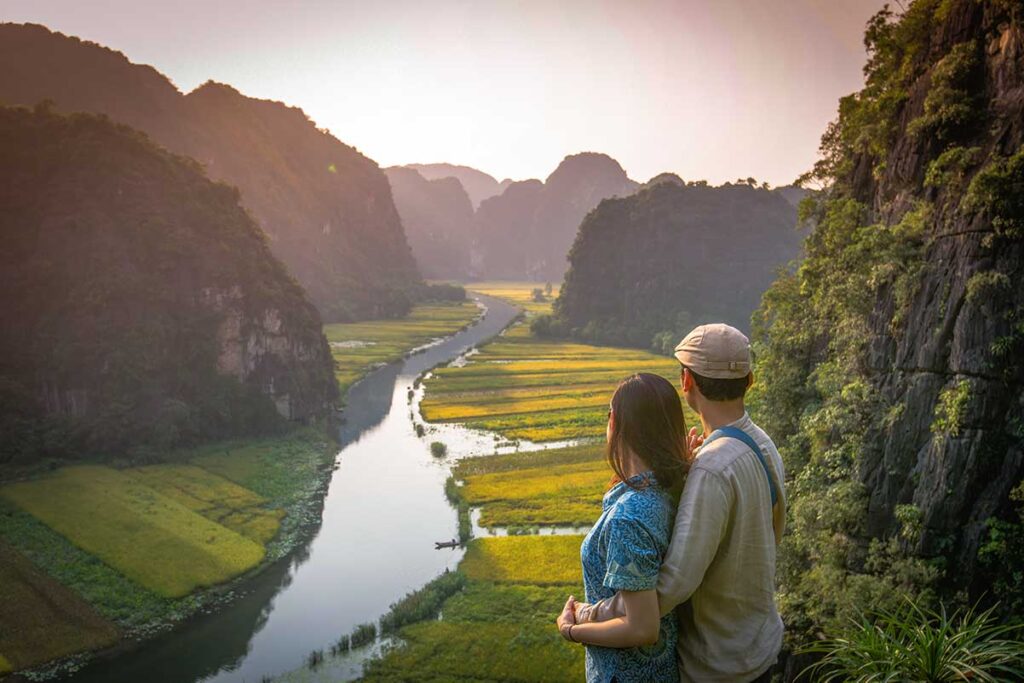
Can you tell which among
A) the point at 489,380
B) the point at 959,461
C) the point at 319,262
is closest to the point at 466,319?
the point at 319,262

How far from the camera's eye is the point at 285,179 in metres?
124

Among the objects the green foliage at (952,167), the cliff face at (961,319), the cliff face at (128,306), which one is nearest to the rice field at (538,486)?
the cliff face at (961,319)

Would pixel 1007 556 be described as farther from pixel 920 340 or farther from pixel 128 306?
pixel 128 306

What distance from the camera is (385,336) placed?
267 ft

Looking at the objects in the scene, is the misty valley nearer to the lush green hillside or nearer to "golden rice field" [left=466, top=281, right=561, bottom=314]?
the lush green hillside

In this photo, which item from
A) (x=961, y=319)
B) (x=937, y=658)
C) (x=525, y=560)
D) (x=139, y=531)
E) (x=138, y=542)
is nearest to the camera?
(x=937, y=658)

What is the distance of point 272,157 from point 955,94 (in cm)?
12714

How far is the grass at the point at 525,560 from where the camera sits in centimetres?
2112

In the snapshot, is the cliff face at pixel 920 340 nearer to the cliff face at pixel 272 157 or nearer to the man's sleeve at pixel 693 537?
the man's sleeve at pixel 693 537

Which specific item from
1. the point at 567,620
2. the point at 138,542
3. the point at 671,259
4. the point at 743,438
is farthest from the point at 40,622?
the point at 671,259

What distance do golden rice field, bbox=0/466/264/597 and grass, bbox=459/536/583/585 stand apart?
292 inches

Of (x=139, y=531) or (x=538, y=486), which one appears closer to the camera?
(x=139, y=531)

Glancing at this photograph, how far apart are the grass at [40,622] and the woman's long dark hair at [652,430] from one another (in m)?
19.3

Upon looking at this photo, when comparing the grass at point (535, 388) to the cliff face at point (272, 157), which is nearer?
the grass at point (535, 388)
